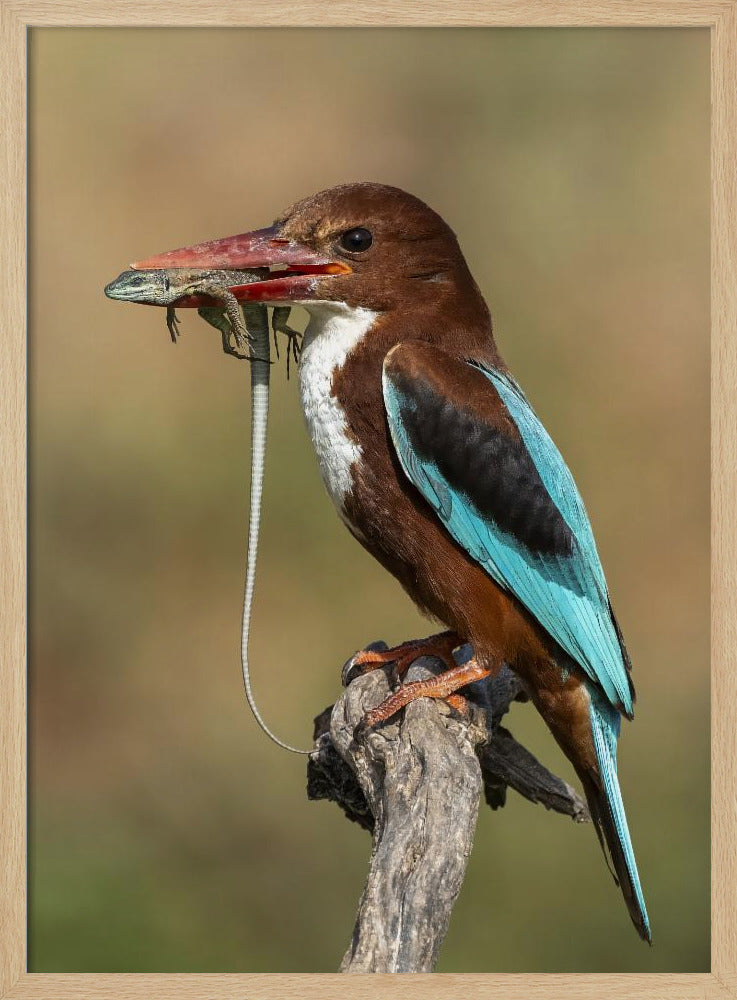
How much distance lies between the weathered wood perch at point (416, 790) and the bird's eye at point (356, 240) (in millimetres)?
1029

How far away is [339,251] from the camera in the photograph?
3.14 meters

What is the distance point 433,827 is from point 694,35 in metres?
1.75

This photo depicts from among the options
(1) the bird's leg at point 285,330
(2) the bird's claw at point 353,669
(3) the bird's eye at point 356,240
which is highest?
(3) the bird's eye at point 356,240

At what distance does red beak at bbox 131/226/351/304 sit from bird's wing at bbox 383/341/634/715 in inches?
10.1

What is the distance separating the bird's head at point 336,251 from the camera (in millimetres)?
3104

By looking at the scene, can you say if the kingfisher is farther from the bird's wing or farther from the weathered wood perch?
the weathered wood perch

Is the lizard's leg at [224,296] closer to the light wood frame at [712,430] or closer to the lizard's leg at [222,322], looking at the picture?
the lizard's leg at [222,322]

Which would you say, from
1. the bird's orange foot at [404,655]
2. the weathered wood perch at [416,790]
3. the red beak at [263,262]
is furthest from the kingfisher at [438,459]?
the bird's orange foot at [404,655]

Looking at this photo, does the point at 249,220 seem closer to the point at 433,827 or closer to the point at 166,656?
the point at 166,656

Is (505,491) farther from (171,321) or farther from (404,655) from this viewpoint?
(171,321)

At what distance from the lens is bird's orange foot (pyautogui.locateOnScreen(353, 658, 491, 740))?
316 cm

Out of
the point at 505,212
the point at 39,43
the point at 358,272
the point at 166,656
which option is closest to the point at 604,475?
the point at 505,212

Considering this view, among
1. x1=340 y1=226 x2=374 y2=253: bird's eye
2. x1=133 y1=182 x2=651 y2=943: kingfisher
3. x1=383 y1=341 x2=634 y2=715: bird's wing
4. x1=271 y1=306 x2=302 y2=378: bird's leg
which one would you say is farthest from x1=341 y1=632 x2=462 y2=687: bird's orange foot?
x1=340 y1=226 x2=374 y2=253: bird's eye

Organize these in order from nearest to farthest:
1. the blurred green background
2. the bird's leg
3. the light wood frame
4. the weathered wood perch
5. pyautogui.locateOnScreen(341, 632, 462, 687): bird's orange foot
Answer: the weathered wood perch
the light wood frame
the blurred green background
the bird's leg
pyautogui.locateOnScreen(341, 632, 462, 687): bird's orange foot
